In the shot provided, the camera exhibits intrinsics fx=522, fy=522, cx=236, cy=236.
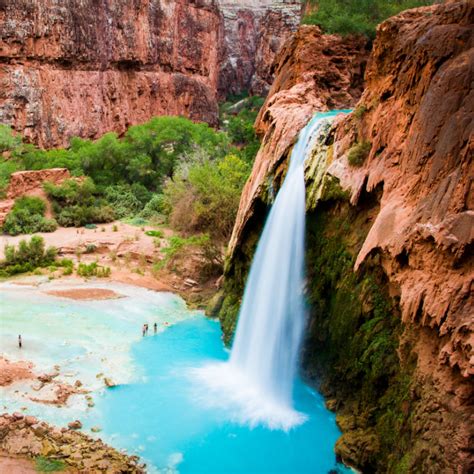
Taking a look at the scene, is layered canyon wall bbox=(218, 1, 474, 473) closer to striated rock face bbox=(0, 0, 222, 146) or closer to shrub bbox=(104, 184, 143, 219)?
shrub bbox=(104, 184, 143, 219)

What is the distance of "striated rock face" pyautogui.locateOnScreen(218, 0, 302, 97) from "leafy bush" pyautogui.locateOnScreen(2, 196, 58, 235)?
44.9m

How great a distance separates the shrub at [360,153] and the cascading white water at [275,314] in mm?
2299

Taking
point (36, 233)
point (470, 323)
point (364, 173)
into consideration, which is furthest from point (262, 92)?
point (470, 323)

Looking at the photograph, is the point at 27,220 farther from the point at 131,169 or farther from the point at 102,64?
the point at 102,64

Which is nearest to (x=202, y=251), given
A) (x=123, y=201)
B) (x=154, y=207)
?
(x=154, y=207)

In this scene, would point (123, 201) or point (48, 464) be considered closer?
point (48, 464)

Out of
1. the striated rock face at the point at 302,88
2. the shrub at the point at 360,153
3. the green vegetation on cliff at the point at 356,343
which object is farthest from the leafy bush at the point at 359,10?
the green vegetation on cliff at the point at 356,343

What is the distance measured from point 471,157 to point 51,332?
14.5m

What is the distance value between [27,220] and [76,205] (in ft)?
12.1

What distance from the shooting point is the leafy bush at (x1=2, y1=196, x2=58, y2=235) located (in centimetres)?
3020

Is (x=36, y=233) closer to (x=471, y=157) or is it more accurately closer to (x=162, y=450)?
(x=162, y=450)

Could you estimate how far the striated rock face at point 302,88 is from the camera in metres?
18.2

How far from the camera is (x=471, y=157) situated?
9148 mm

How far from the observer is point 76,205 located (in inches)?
1328
